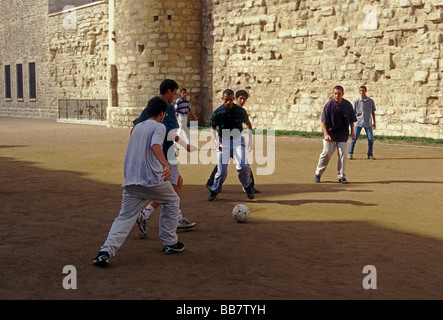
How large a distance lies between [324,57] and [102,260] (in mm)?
17641

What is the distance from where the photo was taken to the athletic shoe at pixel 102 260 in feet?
18.0

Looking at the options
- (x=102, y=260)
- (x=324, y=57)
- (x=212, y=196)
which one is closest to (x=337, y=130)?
(x=212, y=196)

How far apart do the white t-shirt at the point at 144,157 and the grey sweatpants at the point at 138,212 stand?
80mm

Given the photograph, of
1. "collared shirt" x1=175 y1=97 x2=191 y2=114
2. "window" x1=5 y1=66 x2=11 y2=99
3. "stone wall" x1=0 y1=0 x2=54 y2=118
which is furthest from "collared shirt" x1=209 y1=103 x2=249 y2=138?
"window" x1=5 y1=66 x2=11 y2=99

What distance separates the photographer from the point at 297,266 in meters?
5.50

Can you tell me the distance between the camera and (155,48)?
26.0 metres

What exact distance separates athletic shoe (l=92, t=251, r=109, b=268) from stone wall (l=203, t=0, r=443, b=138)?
595 inches

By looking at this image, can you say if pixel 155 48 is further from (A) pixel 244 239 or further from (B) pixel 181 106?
(A) pixel 244 239

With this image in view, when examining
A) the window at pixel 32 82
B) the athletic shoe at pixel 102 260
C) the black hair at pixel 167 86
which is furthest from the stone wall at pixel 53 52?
the athletic shoe at pixel 102 260

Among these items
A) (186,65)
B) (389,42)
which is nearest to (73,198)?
(389,42)

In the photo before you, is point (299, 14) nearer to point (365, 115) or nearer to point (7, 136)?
point (365, 115)

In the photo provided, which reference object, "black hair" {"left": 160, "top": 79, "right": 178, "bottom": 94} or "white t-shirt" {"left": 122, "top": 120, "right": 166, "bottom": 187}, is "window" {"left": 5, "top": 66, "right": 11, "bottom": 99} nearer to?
"black hair" {"left": 160, "top": 79, "right": 178, "bottom": 94}

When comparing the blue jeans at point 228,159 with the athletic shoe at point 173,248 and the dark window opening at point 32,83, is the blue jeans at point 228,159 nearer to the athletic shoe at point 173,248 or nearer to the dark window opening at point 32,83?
the athletic shoe at point 173,248

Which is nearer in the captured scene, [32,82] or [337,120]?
[337,120]
